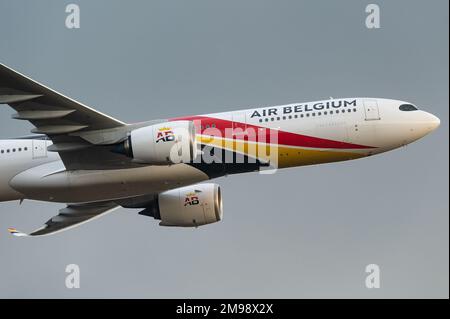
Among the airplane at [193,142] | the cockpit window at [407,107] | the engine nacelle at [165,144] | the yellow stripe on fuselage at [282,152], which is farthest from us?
the cockpit window at [407,107]

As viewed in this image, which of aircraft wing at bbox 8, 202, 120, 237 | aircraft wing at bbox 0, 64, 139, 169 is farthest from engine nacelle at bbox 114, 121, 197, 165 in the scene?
aircraft wing at bbox 8, 202, 120, 237

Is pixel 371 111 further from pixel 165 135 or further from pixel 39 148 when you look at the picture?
pixel 39 148

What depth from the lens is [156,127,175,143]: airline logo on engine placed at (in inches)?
1757

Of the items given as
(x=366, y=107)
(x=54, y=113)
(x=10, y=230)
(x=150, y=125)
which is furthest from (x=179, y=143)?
(x=10, y=230)

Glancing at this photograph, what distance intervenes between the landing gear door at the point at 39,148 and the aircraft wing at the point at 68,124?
1.32 metres

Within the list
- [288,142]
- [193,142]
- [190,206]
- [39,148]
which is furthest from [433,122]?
[39,148]

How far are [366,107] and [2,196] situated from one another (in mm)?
17496

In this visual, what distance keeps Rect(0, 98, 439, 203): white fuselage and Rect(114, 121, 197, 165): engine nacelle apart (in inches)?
56.6

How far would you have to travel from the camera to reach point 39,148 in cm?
4819

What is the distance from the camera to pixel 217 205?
51750 millimetres

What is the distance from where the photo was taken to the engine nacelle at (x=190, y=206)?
5169cm

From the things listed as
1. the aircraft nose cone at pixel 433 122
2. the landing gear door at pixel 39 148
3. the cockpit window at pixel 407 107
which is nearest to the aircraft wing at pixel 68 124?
the landing gear door at pixel 39 148

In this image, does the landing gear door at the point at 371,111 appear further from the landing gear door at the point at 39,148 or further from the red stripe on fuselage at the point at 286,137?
the landing gear door at the point at 39,148

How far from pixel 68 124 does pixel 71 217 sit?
9.58 m
